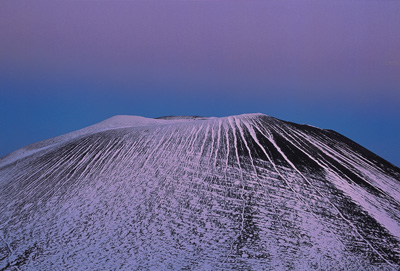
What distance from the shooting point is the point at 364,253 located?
3951 mm

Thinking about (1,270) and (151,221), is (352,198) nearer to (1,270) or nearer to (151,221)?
(151,221)

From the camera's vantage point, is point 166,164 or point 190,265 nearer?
point 190,265

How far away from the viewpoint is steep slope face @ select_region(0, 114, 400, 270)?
3.96m

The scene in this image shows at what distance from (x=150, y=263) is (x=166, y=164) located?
1708 mm

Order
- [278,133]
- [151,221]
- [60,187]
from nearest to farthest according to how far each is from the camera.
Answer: [151,221], [60,187], [278,133]

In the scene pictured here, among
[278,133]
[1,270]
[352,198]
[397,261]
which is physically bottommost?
[1,270]

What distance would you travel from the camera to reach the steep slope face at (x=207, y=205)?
396cm

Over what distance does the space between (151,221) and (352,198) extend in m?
2.51

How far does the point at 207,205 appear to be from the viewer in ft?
14.6

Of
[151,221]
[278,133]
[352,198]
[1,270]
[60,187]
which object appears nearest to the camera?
[1,270]

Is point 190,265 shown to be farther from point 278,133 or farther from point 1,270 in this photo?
point 278,133

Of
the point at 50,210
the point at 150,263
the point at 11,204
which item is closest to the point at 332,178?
the point at 150,263

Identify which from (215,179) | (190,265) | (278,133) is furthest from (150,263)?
(278,133)

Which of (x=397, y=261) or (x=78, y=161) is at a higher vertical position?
(x=78, y=161)
